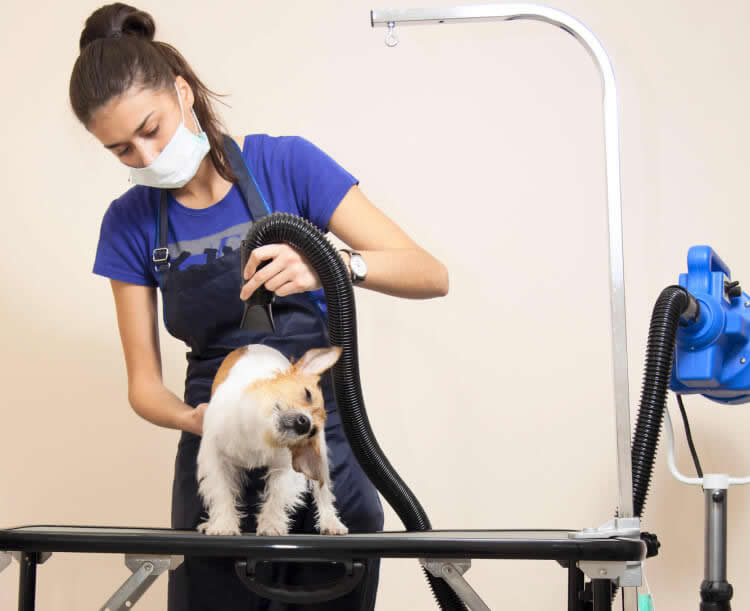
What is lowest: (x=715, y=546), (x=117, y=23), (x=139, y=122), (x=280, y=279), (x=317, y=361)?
(x=715, y=546)

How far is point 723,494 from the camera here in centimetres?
171

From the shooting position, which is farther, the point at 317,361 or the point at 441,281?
the point at 441,281

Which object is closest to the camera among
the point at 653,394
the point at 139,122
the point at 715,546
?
the point at 139,122

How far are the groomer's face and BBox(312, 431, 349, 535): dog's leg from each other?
526mm

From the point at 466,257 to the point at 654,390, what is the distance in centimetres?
94

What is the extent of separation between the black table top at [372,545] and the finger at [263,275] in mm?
323

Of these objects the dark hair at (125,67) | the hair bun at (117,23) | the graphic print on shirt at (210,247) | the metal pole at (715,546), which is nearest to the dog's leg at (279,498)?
the graphic print on shirt at (210,247)

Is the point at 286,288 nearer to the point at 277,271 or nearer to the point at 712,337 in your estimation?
the point at 277,271

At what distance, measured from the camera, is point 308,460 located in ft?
3.67

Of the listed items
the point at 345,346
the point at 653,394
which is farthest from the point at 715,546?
the point at 345,346

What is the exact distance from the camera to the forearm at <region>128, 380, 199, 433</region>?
1303 millimetres

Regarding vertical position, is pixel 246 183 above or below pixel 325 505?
above

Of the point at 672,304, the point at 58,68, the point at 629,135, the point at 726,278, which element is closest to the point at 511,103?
the point at 629,135

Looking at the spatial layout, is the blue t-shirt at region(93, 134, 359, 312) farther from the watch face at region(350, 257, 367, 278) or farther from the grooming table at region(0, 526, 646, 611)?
the grooming table at region(0, 526, 646, 611)
